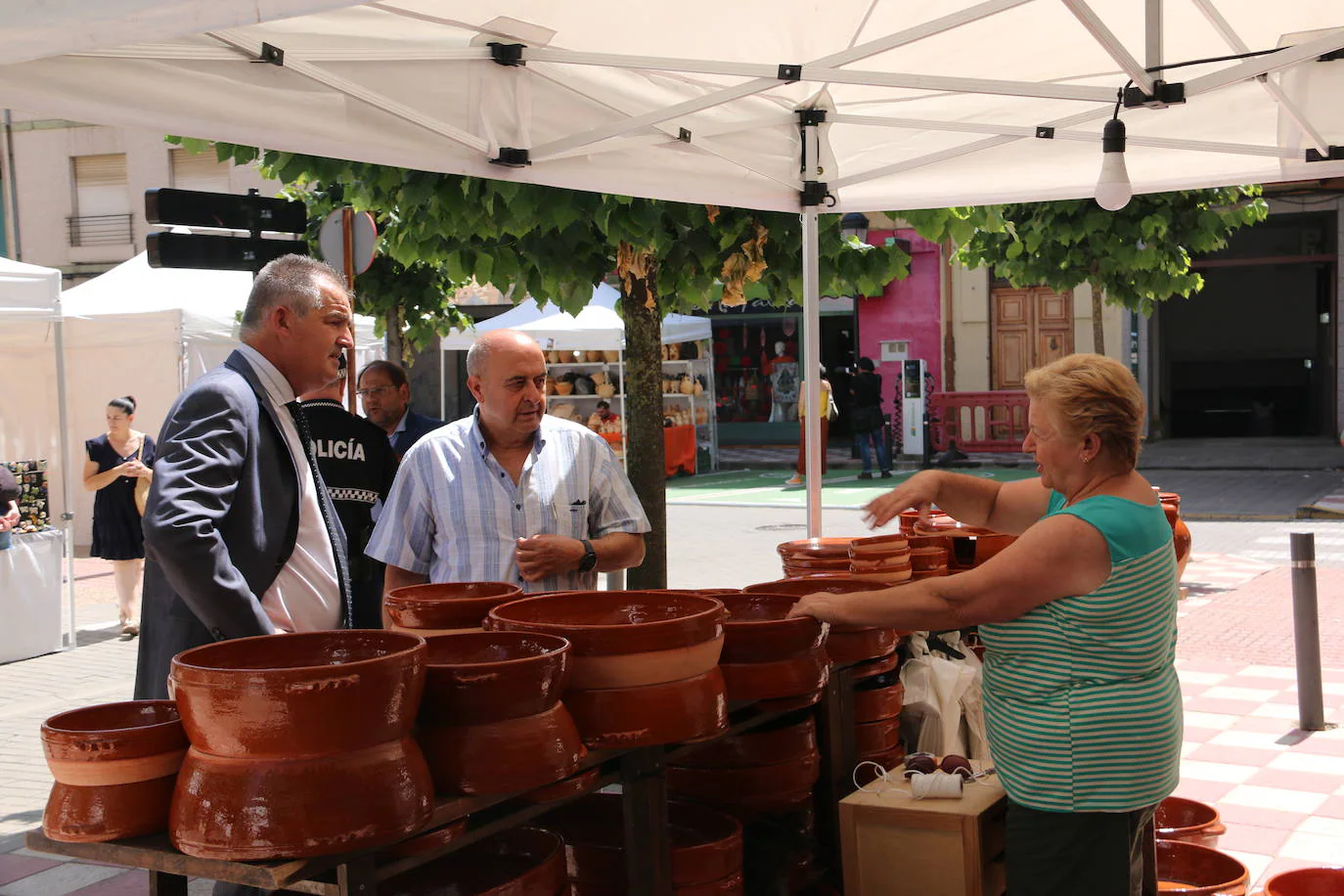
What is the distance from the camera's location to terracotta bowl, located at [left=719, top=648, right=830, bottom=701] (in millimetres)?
2598

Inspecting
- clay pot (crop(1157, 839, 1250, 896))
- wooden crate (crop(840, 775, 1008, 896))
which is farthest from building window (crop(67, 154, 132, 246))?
wooden crate (crop(840, 775, 1008, 896))

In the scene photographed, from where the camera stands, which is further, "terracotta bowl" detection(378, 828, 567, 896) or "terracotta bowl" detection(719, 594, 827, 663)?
"terracotta bowl" detection(719, 594, 827, 663)

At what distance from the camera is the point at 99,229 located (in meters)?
26.5

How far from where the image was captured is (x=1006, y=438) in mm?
22719

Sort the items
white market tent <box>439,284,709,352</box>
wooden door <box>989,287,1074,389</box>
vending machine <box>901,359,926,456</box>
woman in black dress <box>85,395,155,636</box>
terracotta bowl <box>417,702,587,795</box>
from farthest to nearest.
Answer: wooden door <box>989,287,1074,389</box>
vending machine <box>901,359,926,456</box>
white market tent <box>439,284,709,352</box>
woman in black dress <box>85,395,155,636</box>
terracotta bowl <box>417,702,587,795</box>

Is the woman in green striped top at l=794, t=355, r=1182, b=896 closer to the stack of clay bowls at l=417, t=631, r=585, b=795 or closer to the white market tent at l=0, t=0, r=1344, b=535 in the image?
the stack of clay bowls at l=417, t=631, r=585, b=795

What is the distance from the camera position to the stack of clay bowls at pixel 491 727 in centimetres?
195

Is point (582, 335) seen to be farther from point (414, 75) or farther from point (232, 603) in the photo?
point (232, 603)

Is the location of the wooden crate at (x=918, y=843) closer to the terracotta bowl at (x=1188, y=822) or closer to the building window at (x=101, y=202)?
the terracotta bowl at (x=1188, y=822)

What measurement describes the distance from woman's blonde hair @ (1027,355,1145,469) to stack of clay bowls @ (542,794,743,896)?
1141mm

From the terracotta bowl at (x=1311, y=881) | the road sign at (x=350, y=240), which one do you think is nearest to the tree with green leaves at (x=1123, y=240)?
the road sign at (x=350, y=240)

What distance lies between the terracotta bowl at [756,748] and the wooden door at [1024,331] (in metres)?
21.7

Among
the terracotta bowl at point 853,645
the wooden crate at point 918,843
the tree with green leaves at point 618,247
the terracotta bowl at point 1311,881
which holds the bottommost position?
the terracotta bowl at point 1311,881

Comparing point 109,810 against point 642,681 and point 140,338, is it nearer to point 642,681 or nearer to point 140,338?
point 642,681
